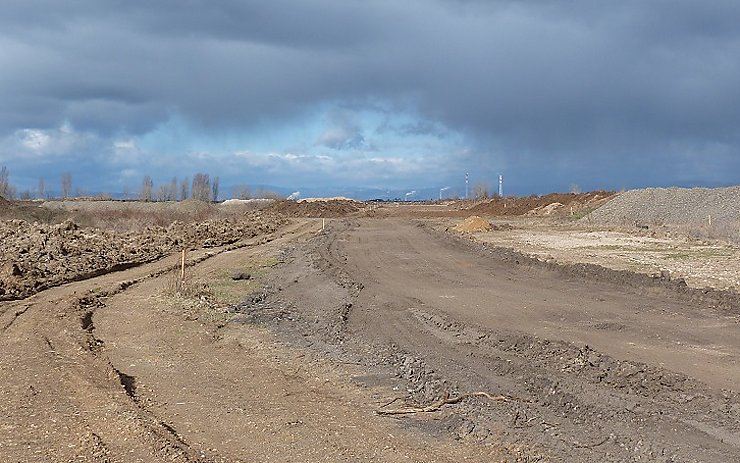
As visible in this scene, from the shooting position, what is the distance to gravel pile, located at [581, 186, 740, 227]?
47.1 m

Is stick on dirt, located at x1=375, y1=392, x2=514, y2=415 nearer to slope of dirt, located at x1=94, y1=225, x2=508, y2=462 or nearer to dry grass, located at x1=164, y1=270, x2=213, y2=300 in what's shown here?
slope of dirt, located at x1=94, y1=225, x2=508, y2=462

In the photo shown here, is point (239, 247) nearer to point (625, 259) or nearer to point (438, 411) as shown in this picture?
point (625, 259)

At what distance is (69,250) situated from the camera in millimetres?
24984

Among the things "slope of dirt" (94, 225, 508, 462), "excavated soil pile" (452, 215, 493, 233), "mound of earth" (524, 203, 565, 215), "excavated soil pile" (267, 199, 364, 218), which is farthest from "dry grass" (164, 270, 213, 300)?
"excavated soil pile" (267, 199, 364, 218)

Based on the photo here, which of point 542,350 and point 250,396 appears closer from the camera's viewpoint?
point 250,396

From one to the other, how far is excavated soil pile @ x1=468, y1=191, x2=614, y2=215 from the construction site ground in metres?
51.6

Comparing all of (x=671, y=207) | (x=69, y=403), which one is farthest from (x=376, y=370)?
(x=671, y=207)

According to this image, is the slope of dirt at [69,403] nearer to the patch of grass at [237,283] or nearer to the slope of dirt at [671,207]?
the patch of grass at [237,283]

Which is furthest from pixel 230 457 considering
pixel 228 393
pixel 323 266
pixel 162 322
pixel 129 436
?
pixel 323 266

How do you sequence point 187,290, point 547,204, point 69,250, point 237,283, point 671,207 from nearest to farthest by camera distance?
point 187,290, point 237,283, point 69,250, point 671,207, point 547,204

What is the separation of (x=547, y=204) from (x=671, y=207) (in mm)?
22794

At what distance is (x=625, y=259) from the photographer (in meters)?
24.9

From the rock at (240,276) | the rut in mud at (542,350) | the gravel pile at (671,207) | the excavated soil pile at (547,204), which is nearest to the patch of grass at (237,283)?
the rock at (240,276)

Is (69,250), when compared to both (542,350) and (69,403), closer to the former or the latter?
(69,403)
